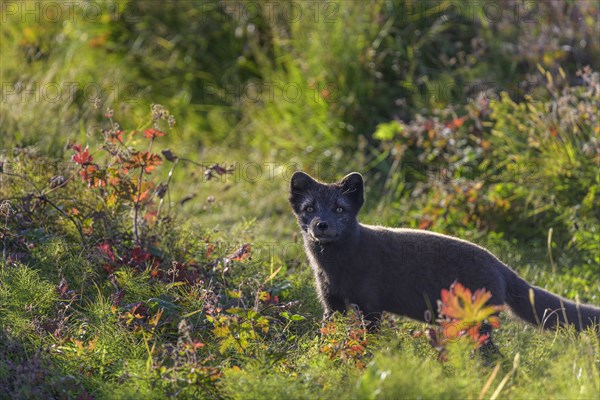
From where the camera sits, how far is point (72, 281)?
5.88 metres

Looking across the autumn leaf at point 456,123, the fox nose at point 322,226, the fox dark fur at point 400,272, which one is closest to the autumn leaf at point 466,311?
the fox dark fur at point 400,272

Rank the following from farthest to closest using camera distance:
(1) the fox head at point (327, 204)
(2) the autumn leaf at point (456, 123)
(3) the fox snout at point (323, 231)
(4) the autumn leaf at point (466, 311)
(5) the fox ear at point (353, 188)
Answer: (2) the autumn leaf at point (456, 123) → (5) the fox ear at point (353, 188) → (1) the fox head at point (327, 204) → (3) the fox snout at point (323, 231) → (4) the autumn leaf at point (466, 311)

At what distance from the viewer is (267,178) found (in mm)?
9516

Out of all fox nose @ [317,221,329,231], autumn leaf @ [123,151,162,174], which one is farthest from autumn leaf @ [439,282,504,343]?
autumn leaf @ [123,151,162,174]

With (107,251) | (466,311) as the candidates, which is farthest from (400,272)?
(107,251)

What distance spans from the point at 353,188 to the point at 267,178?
373 centimetres

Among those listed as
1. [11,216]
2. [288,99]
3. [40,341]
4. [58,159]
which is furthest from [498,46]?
[40,341]

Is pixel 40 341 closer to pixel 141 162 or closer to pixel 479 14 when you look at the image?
pixel 141 162

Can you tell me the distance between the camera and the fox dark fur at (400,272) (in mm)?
5547

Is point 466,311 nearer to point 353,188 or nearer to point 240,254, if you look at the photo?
point 353,188

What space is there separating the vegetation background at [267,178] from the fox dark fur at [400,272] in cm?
22

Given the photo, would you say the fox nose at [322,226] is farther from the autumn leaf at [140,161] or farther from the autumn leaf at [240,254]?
the autumn leaf at [140,161]

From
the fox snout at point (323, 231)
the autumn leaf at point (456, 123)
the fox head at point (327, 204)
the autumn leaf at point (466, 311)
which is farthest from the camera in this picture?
the autumn leaf at point (456, 123)

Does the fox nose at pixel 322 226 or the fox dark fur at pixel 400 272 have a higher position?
the fox nose at pixel 322 226
